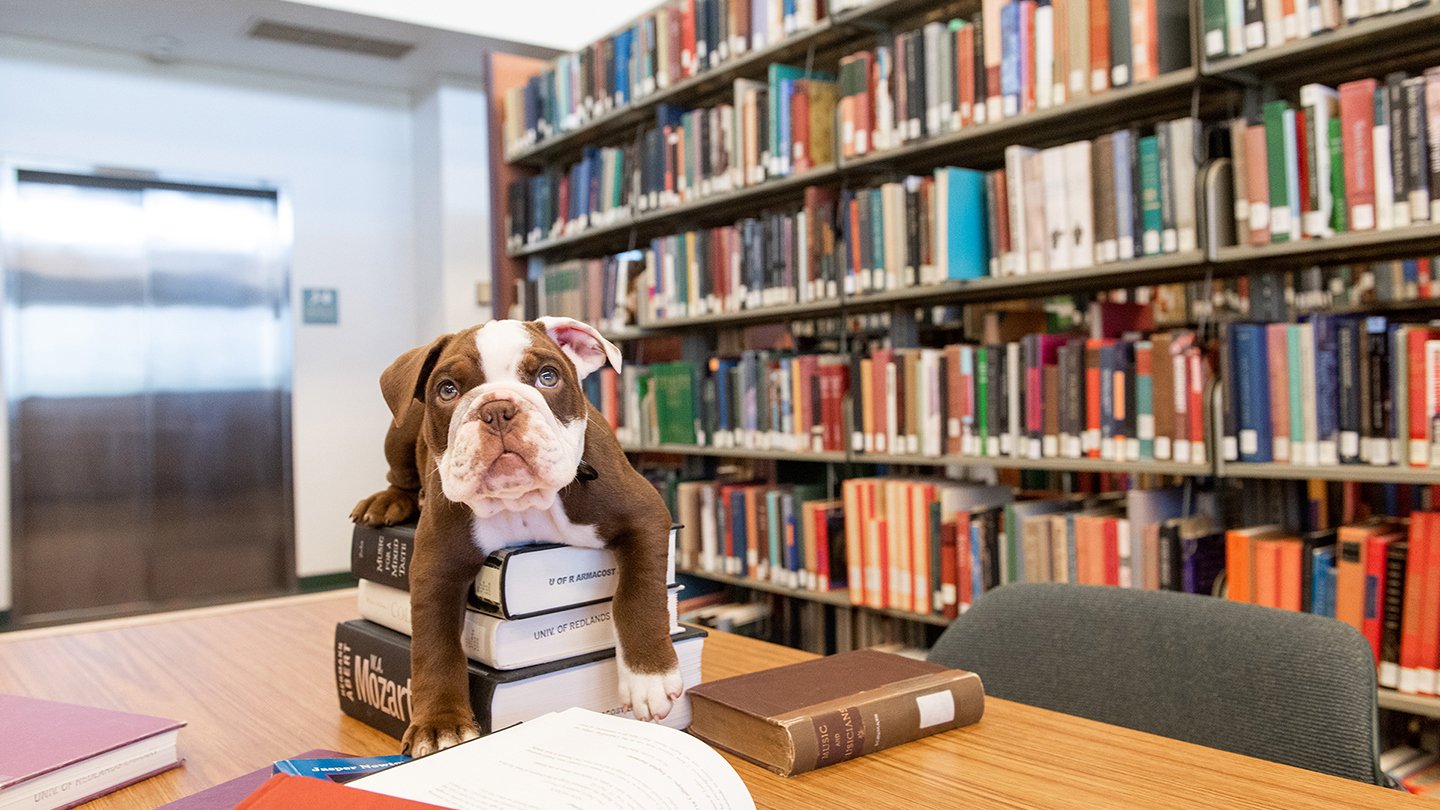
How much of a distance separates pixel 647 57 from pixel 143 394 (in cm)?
325

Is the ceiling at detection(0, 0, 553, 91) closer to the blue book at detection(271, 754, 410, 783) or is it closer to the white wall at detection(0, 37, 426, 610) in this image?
the white wall at detection(0, 37, 426, 610)

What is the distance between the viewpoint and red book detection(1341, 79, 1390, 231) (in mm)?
1853

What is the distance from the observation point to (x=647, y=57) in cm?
354

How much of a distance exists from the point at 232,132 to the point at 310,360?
125 cm

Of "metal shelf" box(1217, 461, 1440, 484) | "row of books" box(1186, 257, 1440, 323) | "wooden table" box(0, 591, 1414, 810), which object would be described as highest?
"row of books" box(1186, 257, 1440, 323)

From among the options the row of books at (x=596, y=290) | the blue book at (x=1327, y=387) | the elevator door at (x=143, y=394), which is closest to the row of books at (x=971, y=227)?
the blue book at (x=1327, y=387)

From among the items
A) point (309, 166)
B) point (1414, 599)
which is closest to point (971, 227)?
point (1414, 599)

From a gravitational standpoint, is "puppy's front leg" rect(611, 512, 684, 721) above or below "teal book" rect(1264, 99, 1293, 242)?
below

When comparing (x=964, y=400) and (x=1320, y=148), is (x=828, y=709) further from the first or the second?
(x=964, y=400)

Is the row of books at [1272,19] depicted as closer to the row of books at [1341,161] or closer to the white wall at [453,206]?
the row of books at [1341,161]

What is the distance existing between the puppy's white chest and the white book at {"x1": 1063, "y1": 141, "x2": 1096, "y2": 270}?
1794 mm

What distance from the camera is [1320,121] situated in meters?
1.91

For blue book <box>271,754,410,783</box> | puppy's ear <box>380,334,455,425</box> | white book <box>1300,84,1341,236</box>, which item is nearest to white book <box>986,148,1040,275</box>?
white book <box>1300,84,1341,236</box>

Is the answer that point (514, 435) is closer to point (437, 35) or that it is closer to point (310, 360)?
point (437, 35)
